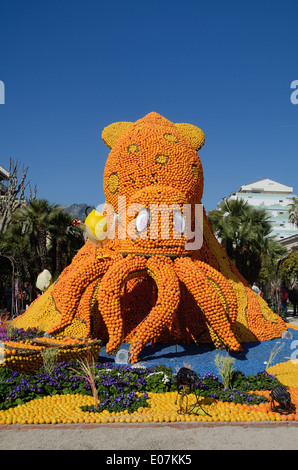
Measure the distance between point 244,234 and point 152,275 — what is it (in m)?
14.2

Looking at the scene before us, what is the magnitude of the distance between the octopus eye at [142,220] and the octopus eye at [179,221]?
0.70 meters

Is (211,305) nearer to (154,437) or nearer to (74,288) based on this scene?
(74,288)

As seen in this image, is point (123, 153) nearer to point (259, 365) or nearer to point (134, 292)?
point (134, 292)

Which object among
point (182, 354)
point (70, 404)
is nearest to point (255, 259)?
point (182, 354)

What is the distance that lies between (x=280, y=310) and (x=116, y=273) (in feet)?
41.8

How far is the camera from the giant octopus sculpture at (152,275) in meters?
9.41

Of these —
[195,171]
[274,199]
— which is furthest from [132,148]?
[274,199]

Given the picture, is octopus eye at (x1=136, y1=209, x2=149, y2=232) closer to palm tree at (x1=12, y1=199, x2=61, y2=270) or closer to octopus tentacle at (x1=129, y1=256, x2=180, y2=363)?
octopus tentacle at (x1=129, y1=256, x2=180, y2=363)

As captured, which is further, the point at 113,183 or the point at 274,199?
the point at 274,199

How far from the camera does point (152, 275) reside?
976cm

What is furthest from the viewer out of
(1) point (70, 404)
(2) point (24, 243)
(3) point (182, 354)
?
(2) point (24, 243)

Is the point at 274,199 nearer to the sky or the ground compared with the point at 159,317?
nearer to the sky
